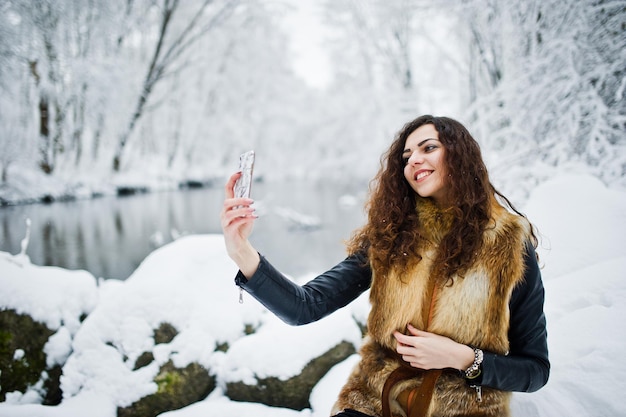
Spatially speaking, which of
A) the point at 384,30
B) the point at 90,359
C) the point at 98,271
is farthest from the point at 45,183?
the point at 384,30

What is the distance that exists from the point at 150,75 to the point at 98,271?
28.2ft

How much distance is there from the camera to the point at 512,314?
106cm

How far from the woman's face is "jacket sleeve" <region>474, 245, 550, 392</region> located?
380mm

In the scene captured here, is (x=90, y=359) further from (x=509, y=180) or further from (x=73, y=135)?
(x=73, y=135)

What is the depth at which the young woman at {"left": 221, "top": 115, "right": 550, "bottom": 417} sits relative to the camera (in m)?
1.02

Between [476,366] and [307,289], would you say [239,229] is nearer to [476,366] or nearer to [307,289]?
[307,289]

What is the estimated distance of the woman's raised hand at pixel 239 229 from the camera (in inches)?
39.8

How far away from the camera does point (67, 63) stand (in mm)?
9141

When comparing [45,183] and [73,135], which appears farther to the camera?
[73,135]

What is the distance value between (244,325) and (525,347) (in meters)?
2.51

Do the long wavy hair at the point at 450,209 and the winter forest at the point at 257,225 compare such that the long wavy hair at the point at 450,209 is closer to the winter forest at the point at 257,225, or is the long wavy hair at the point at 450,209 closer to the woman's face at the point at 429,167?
the woman's face at the point at 429,167

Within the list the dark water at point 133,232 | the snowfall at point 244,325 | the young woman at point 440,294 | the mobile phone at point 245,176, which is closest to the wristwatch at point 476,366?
the young woman at point 440,294

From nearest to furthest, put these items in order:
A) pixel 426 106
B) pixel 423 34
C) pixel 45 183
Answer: pixel 423 34, pixel 426 106, pixel 45 183

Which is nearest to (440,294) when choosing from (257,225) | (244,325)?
(244,325)
